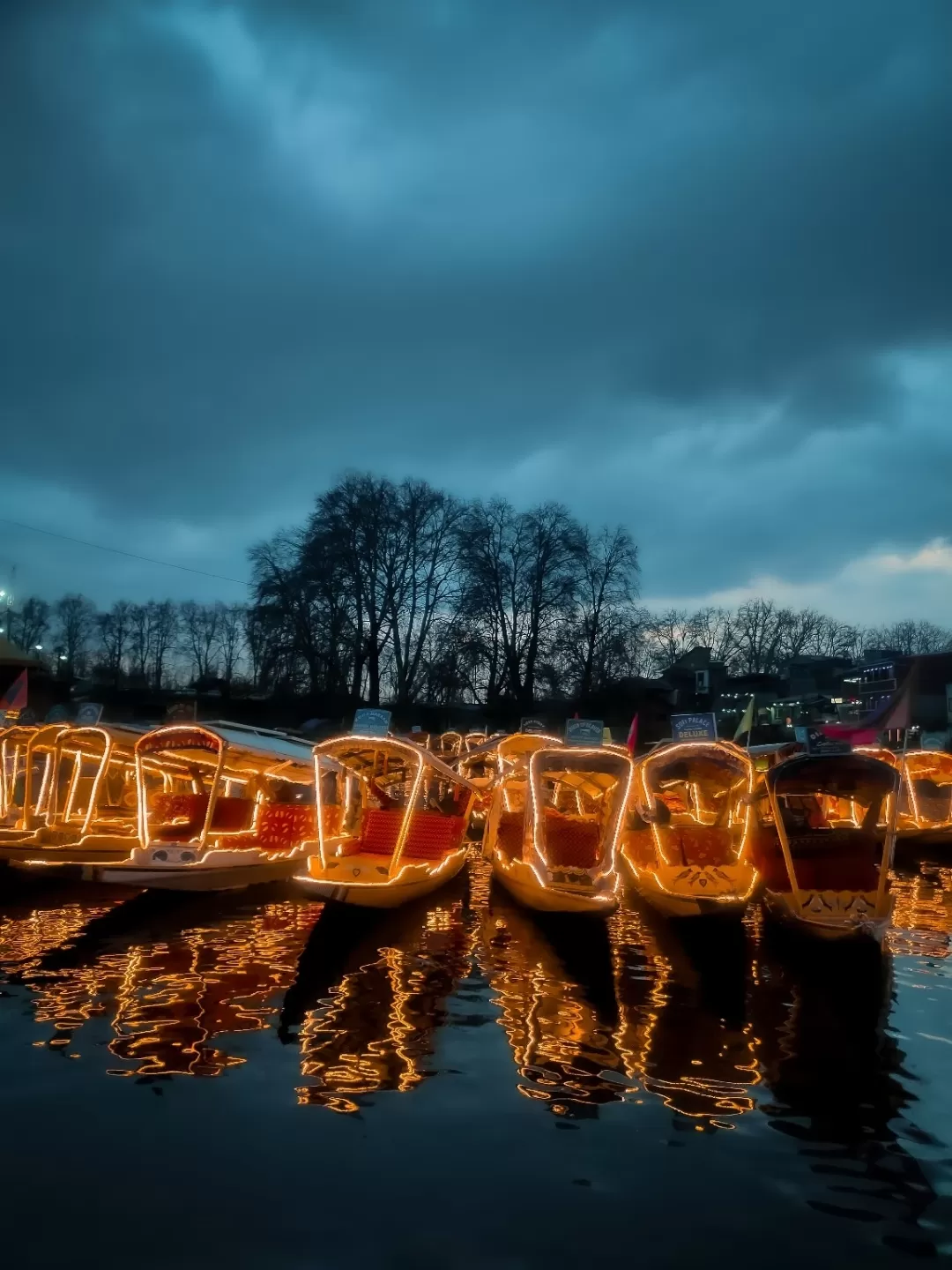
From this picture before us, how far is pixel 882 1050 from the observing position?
31.7ft

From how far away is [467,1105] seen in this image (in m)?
8.04

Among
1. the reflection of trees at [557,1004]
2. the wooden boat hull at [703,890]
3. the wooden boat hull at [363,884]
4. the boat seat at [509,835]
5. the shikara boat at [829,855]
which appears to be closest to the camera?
the reflection of trees at [557,1004]

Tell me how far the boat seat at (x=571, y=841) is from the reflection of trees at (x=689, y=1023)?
1664mm

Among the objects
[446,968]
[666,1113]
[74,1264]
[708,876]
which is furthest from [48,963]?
[708,876]

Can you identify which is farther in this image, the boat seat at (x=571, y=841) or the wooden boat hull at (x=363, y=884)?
the boat seat at (x=571, y=841)

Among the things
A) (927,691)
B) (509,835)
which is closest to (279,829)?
(509,835)

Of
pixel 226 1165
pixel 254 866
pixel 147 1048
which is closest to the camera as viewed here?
pixel 226 1165

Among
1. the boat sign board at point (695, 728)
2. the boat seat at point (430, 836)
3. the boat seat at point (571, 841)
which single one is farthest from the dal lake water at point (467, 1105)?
the boat sign board at point (695, 728)

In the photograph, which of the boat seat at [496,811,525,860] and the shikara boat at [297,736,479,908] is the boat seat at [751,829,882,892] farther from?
the shikara boat at [297,736,479,908]

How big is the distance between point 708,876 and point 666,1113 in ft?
23.2

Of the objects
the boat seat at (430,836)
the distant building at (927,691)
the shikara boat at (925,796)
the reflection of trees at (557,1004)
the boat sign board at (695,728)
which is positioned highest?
the distant building at (927,691)

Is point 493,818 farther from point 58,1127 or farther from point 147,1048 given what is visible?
point 58,1127

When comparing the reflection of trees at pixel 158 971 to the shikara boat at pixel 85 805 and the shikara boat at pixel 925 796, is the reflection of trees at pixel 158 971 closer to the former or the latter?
the shikara boat at pixel 85 805

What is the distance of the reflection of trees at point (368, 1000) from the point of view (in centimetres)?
862
